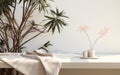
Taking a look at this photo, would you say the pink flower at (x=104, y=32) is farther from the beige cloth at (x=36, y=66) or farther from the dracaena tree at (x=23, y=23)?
the beige cloth at (x=36, y=66)

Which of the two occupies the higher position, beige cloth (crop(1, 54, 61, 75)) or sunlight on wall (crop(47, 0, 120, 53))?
sunlight on wall (crop(47, 0, 120, 53))

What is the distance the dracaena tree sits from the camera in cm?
230

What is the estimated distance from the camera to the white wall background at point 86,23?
2.57 meters

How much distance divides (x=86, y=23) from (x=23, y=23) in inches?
29.3

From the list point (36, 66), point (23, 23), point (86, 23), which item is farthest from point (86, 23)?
point (36, 66)

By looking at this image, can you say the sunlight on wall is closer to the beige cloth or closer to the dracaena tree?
the dracaena tree

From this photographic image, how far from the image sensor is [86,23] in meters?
2.58

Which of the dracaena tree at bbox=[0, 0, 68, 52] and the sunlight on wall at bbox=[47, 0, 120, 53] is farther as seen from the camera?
the sunlight on wall at bbox=[47, 0, 120, 53]

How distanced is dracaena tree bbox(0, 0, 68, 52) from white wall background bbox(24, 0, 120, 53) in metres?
0.14

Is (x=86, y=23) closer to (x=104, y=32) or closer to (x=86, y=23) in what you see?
(x=86, y=23)

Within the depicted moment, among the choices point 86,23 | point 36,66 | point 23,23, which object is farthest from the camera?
point 86,23

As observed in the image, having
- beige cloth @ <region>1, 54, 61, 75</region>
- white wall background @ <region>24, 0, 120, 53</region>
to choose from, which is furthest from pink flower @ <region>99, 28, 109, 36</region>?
beige cloth @ <region>1, 54, 61, 75</region>

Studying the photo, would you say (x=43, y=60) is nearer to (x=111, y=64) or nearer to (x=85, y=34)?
(x=111, y=64)

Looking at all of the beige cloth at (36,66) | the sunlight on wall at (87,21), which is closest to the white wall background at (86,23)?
the sunlight on wall at (87,21)
